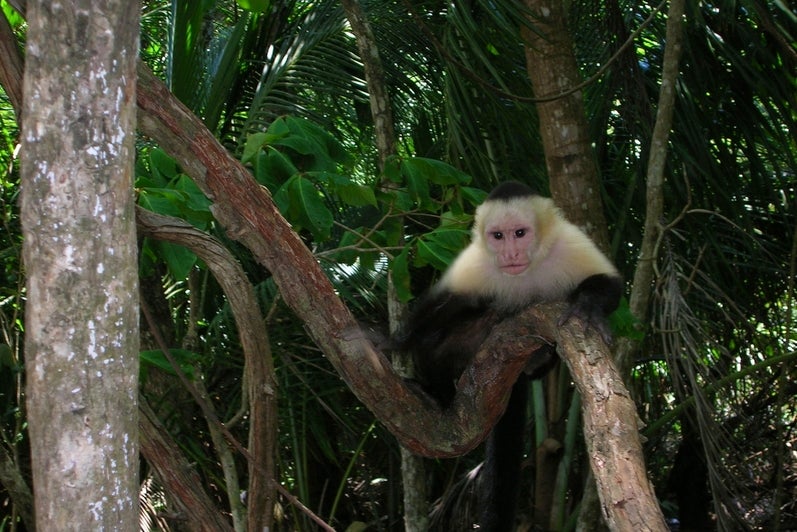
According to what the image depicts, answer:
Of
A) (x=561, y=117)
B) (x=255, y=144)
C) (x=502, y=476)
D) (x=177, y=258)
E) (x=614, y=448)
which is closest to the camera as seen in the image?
(x=614, y=448)

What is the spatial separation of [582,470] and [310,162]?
243 cm

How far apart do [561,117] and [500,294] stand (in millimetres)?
817

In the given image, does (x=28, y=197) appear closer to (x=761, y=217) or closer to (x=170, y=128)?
(x=170, y=128)

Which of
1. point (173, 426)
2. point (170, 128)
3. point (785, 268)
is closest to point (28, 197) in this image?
point (170, 128)

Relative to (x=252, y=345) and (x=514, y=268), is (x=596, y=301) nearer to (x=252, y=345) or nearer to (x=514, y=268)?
(x=514, y=268)

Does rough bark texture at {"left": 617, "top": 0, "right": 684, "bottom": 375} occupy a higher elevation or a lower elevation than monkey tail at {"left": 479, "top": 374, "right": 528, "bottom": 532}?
higher

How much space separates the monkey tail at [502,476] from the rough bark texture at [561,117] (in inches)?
32.8

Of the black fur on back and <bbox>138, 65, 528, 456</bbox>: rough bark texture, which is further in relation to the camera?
the black fur on back

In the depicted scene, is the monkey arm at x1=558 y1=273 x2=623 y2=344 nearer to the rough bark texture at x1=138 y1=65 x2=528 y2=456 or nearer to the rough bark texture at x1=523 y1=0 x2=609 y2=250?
the rough bark texture at x1=138 y1=65 x2=528 y2=456

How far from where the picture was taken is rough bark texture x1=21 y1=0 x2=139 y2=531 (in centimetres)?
126

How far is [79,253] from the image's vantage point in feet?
4.26

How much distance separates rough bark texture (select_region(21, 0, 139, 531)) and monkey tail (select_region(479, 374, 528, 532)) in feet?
6.22

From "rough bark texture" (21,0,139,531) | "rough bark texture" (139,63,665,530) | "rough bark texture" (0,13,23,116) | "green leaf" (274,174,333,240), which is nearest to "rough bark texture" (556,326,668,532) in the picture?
"rough bark texture" (139,63,665,530)

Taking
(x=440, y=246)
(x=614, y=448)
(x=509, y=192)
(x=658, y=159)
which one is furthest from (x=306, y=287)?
(x=658, y=159)
